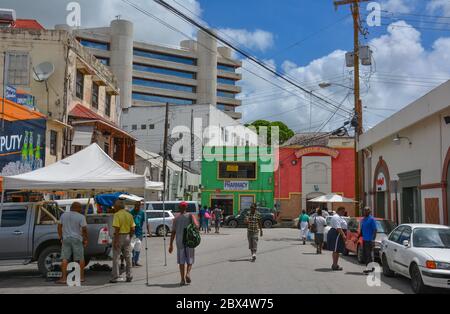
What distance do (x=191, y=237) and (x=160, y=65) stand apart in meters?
79.2

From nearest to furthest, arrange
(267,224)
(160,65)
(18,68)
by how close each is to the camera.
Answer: (18,68), (267,224), (160,65)

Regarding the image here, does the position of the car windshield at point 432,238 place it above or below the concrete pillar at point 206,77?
below

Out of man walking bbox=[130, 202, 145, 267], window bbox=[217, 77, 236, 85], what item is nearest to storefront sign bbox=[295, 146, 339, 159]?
man walking bbox=[130, 202, 145, 267]

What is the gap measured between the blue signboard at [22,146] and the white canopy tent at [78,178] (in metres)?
7.41

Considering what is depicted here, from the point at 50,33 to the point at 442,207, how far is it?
2007cm

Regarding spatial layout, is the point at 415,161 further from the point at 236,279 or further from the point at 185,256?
the point at 185,256

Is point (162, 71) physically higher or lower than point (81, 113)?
higher

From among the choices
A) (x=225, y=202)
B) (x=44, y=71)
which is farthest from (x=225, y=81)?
(x=44, y=71)

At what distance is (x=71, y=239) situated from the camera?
1117 cm

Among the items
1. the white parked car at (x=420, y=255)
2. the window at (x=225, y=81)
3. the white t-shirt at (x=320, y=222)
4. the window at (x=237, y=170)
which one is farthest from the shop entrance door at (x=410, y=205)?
the window at (x=225, y=81)

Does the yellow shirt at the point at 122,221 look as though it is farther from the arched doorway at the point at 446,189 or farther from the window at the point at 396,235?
the arched doorway at the point at 446,189

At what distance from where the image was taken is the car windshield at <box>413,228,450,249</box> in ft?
37.0

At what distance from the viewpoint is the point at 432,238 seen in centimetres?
1158

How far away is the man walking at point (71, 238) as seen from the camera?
36.7 feet
